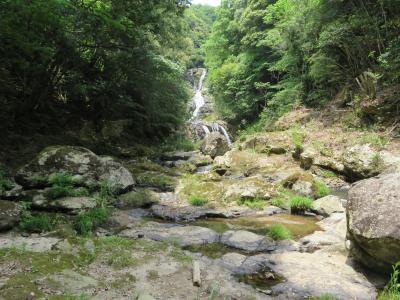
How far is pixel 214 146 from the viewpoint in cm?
1744

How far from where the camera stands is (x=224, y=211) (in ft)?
27.5

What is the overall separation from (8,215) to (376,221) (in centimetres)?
590

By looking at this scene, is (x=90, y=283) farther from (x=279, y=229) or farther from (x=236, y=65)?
(x=236, y=65)

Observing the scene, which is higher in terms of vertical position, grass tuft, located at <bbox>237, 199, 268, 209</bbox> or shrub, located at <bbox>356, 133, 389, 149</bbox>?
shrub, located at <bbox>356, 133, 389, 149</bbox>

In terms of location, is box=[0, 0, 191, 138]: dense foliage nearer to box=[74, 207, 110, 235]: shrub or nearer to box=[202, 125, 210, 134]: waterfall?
box=[74, 207, 110, 235]: shrub

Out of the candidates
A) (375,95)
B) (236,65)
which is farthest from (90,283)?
(236,65)

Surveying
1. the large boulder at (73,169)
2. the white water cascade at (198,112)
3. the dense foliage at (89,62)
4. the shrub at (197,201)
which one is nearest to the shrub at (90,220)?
the large boulder at (73,169)

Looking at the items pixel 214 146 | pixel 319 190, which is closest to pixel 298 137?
pixel 214 146

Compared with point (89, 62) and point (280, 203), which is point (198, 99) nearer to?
point (89, 62)

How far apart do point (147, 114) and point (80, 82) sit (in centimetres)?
514

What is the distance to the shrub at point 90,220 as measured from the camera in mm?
6043

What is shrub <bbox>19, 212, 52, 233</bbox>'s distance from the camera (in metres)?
5.72

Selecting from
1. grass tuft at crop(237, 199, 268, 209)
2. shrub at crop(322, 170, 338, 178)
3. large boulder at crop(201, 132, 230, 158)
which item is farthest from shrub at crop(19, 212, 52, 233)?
large boulder at crop(201, 132, 230, 158)

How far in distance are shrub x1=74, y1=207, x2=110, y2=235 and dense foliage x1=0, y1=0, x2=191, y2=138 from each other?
15.3 feet
